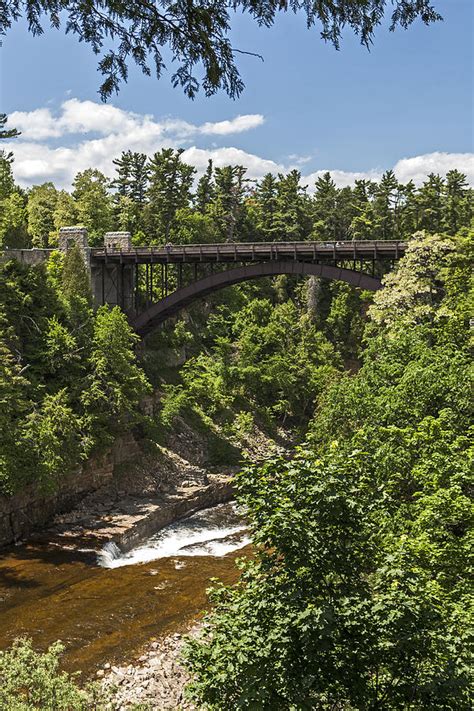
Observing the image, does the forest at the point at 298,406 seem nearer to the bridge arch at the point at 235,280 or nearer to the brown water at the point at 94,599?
the bridge arch at the point at 235,280

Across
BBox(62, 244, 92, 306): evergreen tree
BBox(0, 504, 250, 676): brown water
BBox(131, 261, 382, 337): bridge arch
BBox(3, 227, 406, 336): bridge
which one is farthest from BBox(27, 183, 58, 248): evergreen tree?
BBox(0, 504, 250, 676): brown water

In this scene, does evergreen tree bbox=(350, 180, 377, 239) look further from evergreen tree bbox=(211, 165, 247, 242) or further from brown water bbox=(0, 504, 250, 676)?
brown water bbox=(0, 504, 250, 676)

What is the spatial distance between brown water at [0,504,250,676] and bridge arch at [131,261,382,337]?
16.3 meters

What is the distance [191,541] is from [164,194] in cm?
3275

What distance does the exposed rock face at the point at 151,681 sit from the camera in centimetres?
1443

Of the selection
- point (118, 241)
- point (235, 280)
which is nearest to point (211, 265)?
point (235, 280)

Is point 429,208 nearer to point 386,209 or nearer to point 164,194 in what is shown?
point 386,209

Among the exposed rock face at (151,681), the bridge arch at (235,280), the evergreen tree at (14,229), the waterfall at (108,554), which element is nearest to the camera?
the exposed rock face at (151,681)

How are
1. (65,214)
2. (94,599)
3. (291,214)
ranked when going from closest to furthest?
1. (94,599)
2. (65,214)
3. (291,214)

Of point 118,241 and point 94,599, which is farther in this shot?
point 118,241

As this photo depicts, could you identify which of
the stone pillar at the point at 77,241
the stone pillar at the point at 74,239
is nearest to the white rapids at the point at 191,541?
the stone pillar at the point at 77,241

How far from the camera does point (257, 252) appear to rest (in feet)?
120

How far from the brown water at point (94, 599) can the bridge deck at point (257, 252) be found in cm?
1726

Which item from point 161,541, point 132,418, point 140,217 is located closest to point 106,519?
point 161,541
